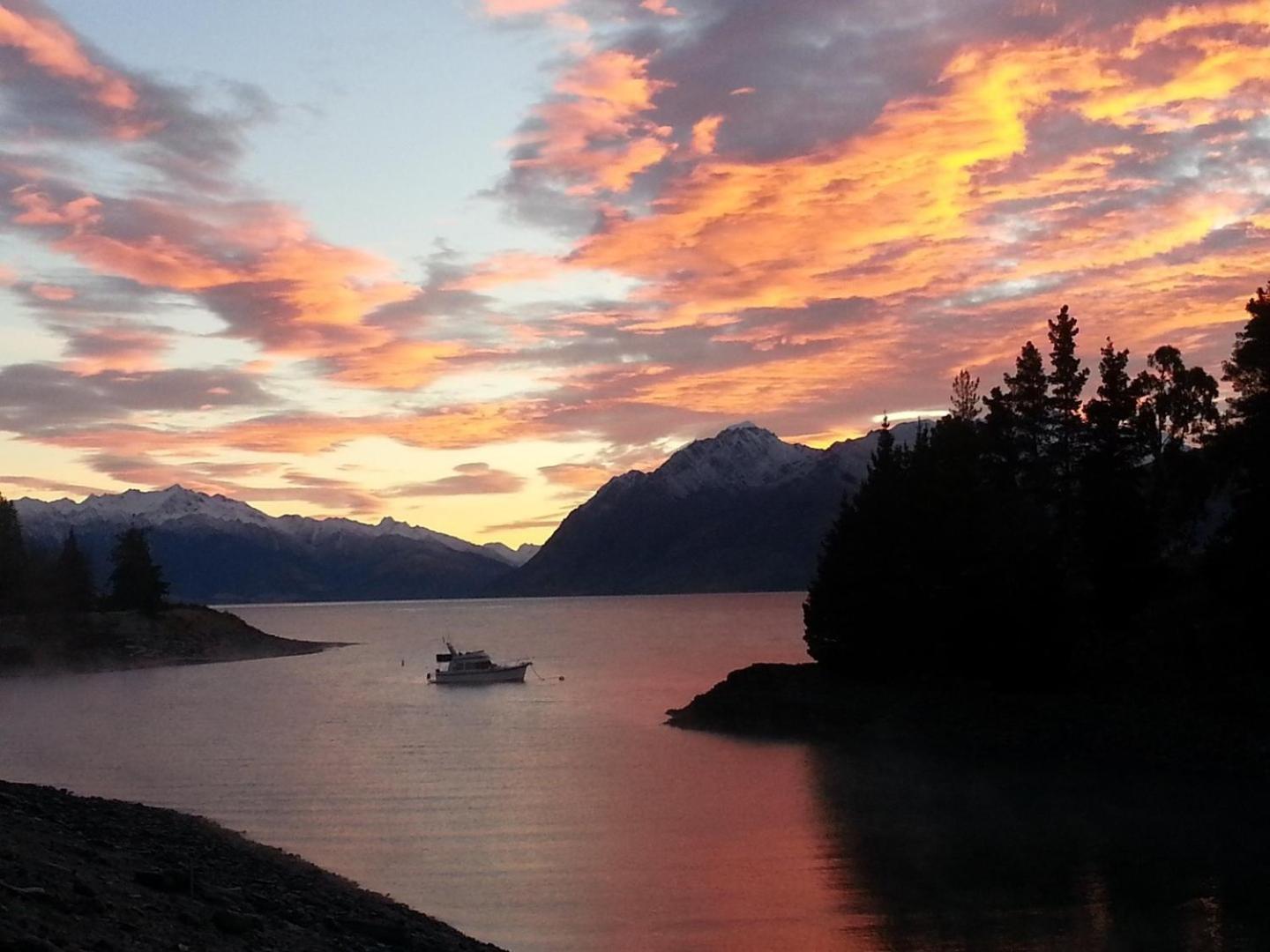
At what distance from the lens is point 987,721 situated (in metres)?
54.7

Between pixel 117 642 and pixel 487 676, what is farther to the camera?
pixel 117 642

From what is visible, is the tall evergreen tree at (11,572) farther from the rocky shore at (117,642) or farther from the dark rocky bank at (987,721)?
the dark rocky bank at (987,721)

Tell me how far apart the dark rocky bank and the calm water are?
297 cm

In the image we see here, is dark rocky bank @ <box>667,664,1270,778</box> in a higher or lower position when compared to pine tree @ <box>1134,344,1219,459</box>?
lower

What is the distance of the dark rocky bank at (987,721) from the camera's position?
46875mm

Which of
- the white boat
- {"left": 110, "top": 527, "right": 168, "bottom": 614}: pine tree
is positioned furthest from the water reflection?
{"left": 110, "top": 527, "right": 168, "bottom": 614}: pine tree

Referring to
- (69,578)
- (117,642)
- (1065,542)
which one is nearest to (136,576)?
(69,578)

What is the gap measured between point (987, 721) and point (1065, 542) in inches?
530

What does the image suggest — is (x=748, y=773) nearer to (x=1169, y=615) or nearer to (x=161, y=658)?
(x=1169, y=615)

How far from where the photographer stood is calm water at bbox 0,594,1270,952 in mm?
25969

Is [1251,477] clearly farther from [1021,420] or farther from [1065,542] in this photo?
[1021,420]

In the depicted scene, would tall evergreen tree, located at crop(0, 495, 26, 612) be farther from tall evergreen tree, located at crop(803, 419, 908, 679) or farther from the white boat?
tall evergreen tree, located at crop(803, 419, 908, 679)

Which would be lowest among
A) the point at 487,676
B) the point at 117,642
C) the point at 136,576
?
the point at 487,676

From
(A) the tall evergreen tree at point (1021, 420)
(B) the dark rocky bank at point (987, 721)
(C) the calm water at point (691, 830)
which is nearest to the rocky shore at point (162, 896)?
(C) the calm water at point (691, 830)
